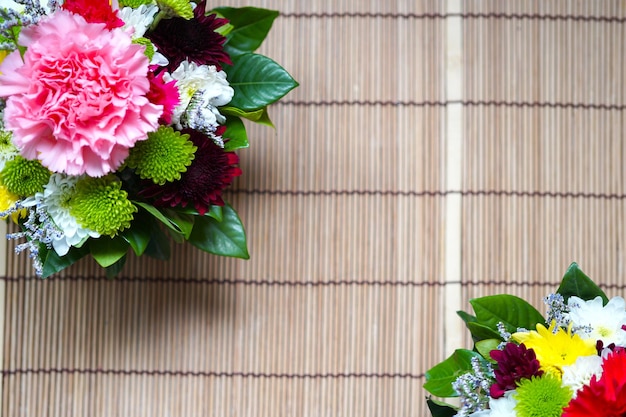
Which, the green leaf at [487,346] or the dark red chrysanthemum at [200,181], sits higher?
the dark red chrysanthemum at [200,181]

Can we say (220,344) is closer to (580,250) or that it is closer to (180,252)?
(180,252)

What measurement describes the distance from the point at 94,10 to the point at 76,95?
10 cm

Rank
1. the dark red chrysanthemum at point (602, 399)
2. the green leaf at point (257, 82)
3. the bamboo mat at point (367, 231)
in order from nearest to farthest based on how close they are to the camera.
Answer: the dark red chrysanthemum at point (602, 399) → the green leaf at point (257, 82) → the bamboo mat at point (367, 231)

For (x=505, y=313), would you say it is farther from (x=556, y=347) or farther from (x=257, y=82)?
(x=257, y=82)

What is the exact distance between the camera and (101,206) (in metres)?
0.68

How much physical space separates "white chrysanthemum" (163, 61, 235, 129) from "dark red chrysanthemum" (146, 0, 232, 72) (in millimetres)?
15

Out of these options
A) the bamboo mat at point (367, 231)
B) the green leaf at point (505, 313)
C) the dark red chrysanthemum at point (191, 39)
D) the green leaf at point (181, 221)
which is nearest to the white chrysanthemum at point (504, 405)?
the green leaf at point (505, 313)

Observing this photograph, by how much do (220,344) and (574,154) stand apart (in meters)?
0.61

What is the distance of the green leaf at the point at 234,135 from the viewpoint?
29.8 inches

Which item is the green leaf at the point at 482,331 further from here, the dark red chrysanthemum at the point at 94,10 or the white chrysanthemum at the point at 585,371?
the dark red chrysanthemum at the point at 94,10

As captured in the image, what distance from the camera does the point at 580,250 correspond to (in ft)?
3.04

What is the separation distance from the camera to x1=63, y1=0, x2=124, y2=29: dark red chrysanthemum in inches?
26.2

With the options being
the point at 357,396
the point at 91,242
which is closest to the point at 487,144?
the point at 357,396

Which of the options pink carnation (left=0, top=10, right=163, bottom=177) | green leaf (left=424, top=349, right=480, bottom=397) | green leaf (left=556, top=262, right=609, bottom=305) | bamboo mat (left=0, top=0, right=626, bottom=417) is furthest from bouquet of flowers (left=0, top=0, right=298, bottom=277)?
green leaf (left=556, top=262, right=609, bottom=305)
